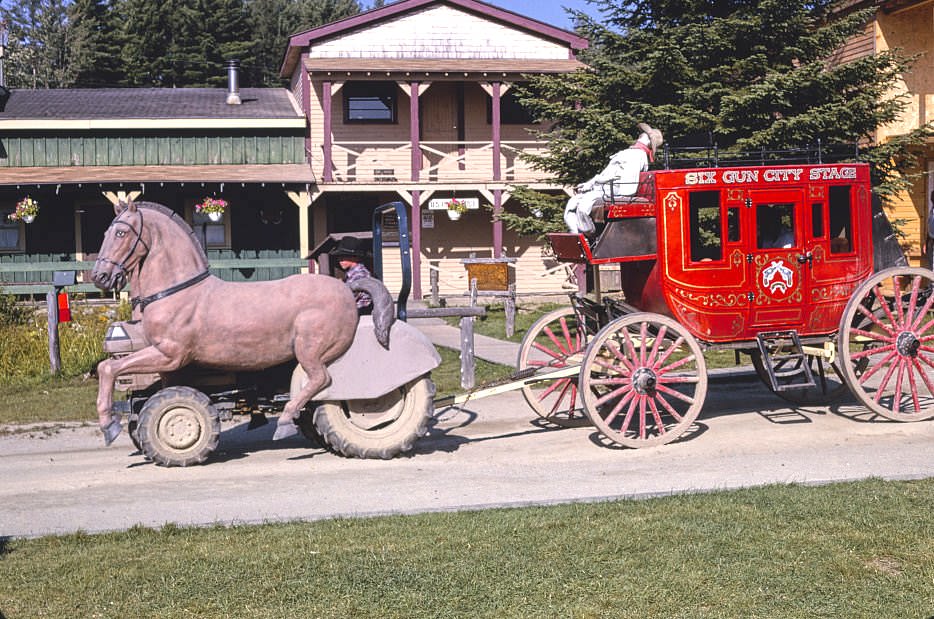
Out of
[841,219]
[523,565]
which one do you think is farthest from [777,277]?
[523,565]

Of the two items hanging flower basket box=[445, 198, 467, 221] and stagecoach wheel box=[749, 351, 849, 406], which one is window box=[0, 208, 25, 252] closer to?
hanging flower basket box=[445, 198, 467, 221]

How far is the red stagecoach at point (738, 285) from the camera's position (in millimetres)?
9734

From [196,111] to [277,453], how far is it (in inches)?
851

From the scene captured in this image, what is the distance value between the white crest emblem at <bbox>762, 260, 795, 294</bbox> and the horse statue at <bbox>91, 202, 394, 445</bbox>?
3.61m

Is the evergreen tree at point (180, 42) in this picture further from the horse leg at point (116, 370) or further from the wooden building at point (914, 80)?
the horse leg at point (116, 370)

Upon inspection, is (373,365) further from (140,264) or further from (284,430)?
(140,264)

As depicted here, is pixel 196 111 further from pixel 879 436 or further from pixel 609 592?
pixel 609 592

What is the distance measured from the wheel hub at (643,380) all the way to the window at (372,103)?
22.6 metres

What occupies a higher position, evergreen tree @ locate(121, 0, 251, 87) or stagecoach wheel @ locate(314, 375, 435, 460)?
evergreen tree @ locate(121, 0, 251, 87)

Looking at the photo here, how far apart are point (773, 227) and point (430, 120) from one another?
2175 centimetres

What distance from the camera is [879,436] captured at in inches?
397

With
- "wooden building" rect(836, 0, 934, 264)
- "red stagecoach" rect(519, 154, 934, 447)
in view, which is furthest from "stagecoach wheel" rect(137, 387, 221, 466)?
"wooden building" rect(836, 0, 934, 264)

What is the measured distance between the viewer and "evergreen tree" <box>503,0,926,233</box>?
55.3 ft

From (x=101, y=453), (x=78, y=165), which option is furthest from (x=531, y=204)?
(x=78, y=165)
